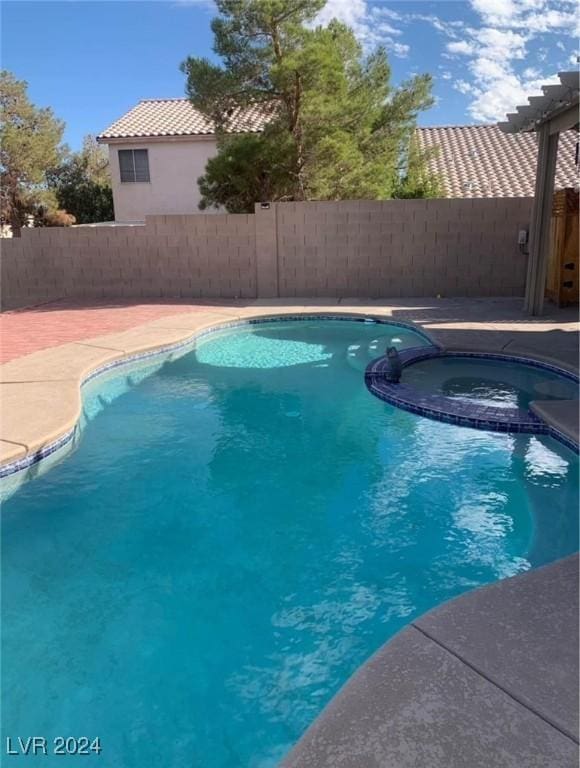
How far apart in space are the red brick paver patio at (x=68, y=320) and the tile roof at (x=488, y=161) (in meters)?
11.1

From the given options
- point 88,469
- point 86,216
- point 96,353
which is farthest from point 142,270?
point 86,216

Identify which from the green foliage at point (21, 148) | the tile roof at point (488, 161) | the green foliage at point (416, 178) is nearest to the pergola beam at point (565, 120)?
the green foliage at point (416, 178)

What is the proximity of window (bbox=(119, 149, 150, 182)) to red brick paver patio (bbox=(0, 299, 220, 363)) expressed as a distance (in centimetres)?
856

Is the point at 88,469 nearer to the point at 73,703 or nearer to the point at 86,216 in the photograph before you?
the point at 73,703

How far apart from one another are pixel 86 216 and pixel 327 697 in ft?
85.8

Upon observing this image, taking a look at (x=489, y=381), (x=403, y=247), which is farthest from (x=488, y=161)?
(x=489, y=381)

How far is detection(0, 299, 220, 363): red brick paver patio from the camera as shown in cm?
823

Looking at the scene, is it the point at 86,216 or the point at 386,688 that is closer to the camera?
the point at 386,688

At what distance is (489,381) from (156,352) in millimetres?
4381

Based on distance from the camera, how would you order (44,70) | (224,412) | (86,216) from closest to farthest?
(224,412)
(44,70)
(86,216)

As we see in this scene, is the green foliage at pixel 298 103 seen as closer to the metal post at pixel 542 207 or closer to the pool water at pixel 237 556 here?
the metal post at pixel 542 207

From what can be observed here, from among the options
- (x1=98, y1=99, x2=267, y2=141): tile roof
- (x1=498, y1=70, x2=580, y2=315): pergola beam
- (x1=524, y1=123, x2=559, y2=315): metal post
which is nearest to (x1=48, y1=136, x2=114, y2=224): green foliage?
(x1=98, y1=99, x2=267, y2=141): tile roof

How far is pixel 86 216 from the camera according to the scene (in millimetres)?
25312

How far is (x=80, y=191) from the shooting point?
25.1m
